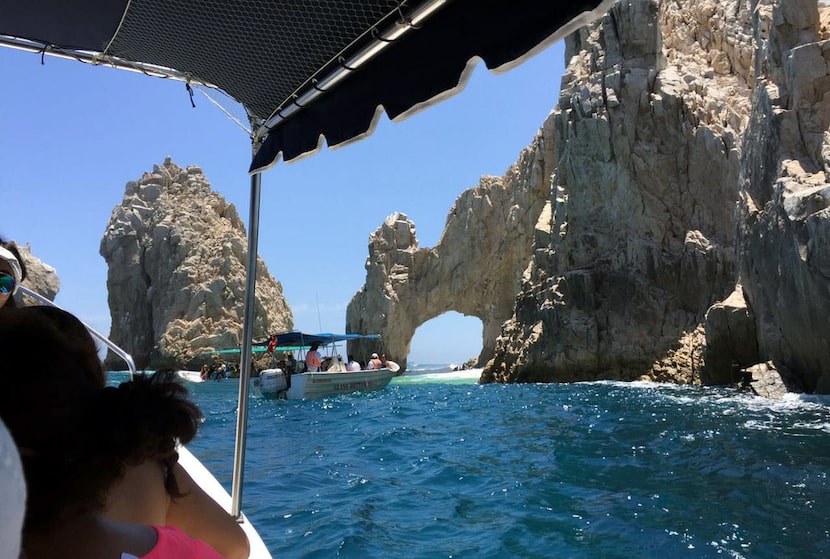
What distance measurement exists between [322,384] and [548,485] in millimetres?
16334

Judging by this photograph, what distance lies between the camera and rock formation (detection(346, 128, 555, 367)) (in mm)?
45844

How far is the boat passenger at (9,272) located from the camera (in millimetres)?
2277

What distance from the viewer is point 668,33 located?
33.0 m

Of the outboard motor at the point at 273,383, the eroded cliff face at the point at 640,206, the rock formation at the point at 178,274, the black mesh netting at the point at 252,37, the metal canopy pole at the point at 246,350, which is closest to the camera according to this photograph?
the black mesh netting at the point at 252,37

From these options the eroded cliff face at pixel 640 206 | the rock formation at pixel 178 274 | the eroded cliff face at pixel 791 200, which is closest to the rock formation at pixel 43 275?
the rock formation at pixel 178 274

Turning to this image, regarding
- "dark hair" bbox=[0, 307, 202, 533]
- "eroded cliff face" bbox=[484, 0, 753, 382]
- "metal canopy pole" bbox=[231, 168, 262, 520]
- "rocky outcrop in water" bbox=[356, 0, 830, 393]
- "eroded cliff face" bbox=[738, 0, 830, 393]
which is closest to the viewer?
"dark hair" bbox=[0, 307, 202, 533]

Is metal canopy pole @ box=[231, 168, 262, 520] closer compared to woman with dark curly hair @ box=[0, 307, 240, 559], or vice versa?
woman with dark curly hair @ box=[0, 307, 240, 559]

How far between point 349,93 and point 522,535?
3996 mm

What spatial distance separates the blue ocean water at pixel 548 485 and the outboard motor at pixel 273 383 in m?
9.27

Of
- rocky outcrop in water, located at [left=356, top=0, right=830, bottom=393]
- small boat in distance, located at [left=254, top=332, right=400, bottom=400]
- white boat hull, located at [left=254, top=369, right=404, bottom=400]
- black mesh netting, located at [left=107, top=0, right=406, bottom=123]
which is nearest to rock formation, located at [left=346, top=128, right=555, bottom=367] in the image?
rocky outcrop in water, located at [left=356, top=0, right=830, bottom=393]

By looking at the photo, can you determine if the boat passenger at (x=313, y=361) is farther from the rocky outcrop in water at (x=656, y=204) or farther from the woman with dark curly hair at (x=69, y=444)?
the woman with dark curly hair at (x=69, y=444)

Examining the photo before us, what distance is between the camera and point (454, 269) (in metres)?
48.0

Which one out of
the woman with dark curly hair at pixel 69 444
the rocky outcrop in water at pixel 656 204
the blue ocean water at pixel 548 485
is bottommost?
the blue ocean water at pixel 548 485

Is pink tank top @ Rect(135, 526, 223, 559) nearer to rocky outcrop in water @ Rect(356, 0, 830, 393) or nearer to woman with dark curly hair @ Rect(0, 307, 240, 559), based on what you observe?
woman with dark curly hair @ Rect(0, 307, 240, 559)
